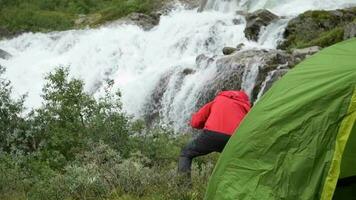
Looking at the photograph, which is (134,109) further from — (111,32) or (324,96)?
(324,96)

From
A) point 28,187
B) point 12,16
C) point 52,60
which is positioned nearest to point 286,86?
point 28,187

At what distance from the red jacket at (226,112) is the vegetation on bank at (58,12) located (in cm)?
2749

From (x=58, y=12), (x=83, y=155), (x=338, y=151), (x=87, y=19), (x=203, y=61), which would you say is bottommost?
(x=87, y=19)

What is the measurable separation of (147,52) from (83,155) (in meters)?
15.9

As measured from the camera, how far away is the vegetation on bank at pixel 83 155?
7.16 meters

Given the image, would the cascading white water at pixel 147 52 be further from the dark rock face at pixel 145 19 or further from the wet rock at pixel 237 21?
the dark rock face at pixel 145 19

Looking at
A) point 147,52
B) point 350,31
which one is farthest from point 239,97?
point 147,52

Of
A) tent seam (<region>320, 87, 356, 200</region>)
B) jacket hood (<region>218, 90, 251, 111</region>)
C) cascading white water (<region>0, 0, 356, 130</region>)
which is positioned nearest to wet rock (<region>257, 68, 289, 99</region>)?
cascading white water (<region>0, 0, 356, 130</region>)

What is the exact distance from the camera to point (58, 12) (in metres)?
38.2

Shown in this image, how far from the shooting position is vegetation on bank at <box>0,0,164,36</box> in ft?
114

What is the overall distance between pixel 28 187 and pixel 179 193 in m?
2.46

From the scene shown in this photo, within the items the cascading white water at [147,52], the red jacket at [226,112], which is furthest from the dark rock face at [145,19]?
the red jacket at [226,112]

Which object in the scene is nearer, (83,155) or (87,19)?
(83,155)

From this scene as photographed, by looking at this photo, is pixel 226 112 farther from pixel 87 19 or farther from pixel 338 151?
pixel 87 19
